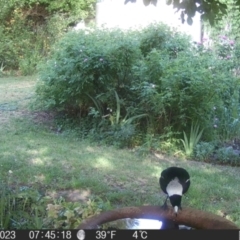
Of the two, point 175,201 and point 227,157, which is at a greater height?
point 227,157

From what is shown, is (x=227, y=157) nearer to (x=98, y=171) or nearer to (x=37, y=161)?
(x=98, y=171)

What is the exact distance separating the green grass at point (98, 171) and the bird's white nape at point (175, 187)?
143 cm

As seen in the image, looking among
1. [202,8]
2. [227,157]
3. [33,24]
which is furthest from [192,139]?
[33,24]

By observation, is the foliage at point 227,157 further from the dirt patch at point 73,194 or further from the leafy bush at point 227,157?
the dirt patch at point 73,194

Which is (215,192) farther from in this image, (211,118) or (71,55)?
(71,55)

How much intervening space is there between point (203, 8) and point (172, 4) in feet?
0.71

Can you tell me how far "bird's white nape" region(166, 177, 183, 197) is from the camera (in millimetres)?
1991

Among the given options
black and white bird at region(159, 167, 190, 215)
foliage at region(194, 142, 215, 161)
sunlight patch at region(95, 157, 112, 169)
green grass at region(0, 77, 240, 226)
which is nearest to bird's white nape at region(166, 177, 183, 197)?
black and white bird at region(159, 167, 190, 215)

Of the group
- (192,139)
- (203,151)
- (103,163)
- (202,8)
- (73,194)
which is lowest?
(73,194)

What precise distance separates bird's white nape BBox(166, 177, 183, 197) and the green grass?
1.43m

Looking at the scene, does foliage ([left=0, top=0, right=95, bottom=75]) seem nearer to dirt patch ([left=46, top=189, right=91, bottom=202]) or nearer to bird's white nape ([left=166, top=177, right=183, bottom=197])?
dirt patch ([left=46, top=189, right=91, bottom=202])

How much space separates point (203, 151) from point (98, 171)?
4.27 ft

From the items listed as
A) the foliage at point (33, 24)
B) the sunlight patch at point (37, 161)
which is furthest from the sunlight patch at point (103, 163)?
the foliage at point (33, 24)

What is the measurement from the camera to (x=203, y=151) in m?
A: 4.92
